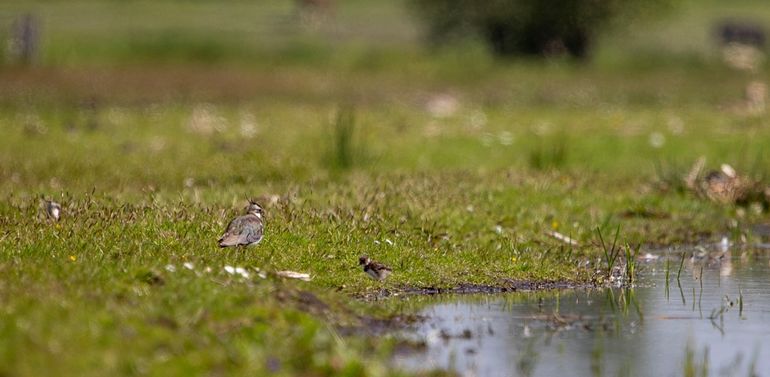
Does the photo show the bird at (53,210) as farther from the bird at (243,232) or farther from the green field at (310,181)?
the bird at (243,232)

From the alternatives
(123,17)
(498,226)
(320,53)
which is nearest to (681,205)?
(498,226)

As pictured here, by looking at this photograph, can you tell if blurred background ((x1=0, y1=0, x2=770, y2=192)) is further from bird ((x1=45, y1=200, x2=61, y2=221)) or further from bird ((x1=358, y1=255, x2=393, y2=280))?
bird ((x1=358, y1=255, x2=393, y2=280))

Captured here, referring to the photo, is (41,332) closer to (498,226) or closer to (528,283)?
(528,283)

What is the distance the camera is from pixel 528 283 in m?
14.5

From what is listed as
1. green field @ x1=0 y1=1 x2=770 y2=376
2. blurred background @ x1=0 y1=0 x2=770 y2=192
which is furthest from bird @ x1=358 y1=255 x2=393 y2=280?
blurred background @ x1=0 y1=0 x2=770 y2=192

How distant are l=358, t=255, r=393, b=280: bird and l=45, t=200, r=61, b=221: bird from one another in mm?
3461

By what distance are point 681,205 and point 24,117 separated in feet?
52.3

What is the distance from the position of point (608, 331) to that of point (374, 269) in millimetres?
2642

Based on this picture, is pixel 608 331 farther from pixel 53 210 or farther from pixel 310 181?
pixel 310 181

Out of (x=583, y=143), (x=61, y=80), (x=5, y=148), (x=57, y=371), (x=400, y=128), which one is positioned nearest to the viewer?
(x=57, y=371)

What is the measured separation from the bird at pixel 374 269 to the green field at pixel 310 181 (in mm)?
113

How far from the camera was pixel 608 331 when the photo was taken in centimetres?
1221

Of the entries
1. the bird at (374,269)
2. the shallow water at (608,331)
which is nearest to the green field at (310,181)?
the bird at (374,269)

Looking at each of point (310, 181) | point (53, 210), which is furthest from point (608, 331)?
point (310, 181)
